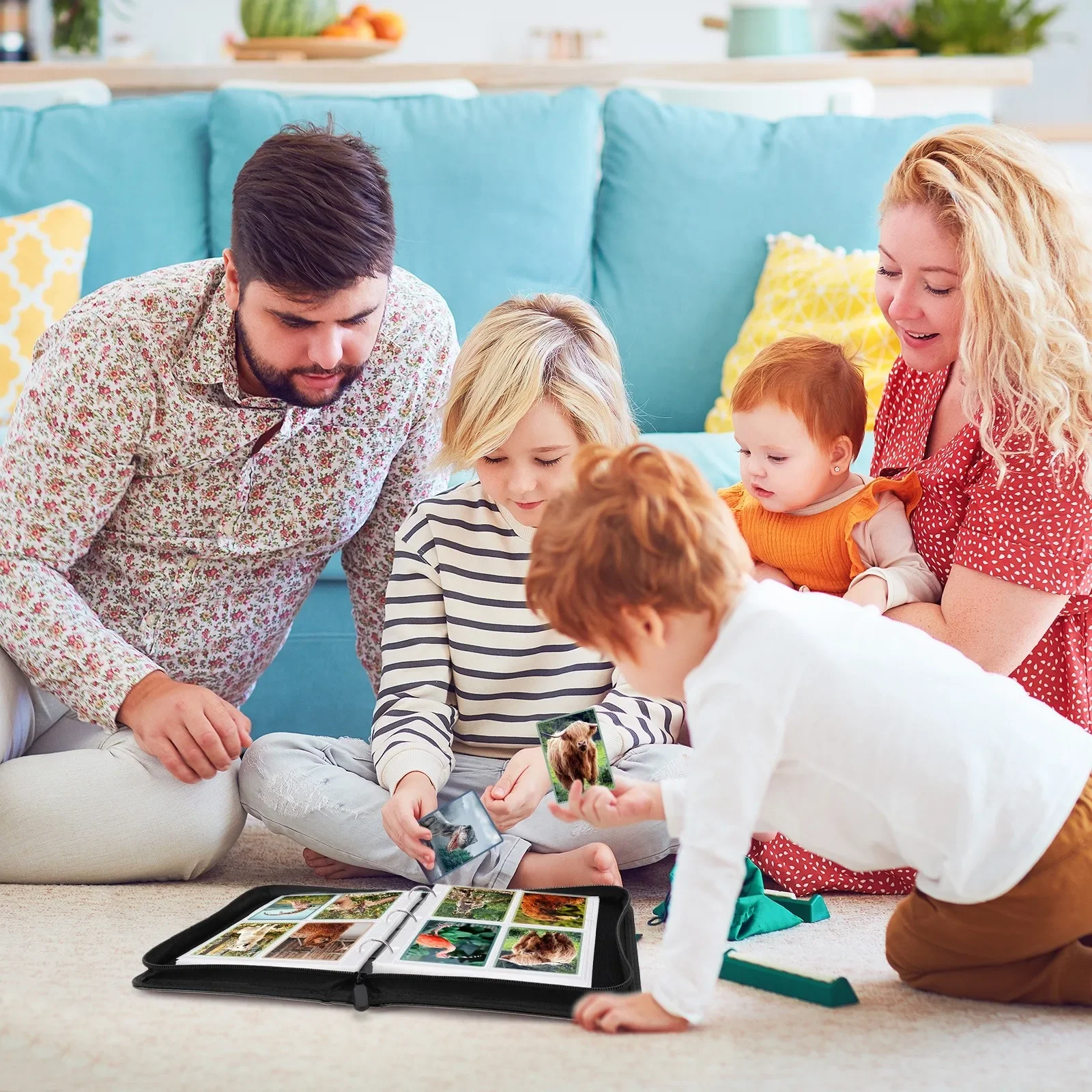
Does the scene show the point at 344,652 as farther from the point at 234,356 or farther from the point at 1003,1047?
the point at 1003,1047

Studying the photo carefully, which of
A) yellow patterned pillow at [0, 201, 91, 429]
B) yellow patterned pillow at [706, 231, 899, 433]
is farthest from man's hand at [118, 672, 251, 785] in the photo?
yellow patterned pillow at [706, 231, 899, 433]

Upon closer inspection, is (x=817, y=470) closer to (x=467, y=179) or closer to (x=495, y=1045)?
(x=495, y=1045)

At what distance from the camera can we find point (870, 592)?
53.8 inches

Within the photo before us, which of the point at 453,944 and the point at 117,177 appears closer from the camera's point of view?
the point at 453,944

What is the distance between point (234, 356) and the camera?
4.89 feet

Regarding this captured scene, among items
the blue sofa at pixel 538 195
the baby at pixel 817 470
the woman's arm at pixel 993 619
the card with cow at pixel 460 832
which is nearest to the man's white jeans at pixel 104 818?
the card with cow at pixel 460 832

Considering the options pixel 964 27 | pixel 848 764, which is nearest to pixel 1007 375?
pixel 848 764

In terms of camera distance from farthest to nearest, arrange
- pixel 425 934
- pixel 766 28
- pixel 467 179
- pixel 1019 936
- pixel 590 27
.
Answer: pixel 590 27 → pixel 766 28 → pixel 467 179 → pixel 425 934 → pixel 1019 936

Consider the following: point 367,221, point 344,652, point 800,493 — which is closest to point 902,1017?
point 800,493

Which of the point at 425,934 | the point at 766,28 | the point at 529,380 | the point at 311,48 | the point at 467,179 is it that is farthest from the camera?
the point at 766,28

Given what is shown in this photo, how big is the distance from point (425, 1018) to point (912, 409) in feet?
3.01

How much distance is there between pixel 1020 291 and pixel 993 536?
9.7 inches

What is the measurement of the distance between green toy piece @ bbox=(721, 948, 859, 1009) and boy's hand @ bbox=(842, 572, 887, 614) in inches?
15.8

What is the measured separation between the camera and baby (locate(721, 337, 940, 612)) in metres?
1.45
